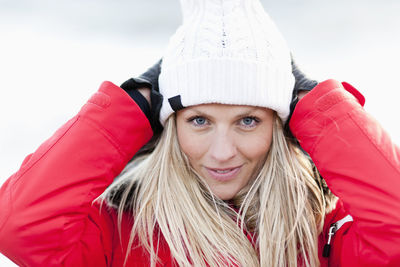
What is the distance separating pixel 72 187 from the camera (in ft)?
6.58

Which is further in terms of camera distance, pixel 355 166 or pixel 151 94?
pixel 151 94

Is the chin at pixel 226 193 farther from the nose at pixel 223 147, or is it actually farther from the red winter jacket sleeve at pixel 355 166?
the red winter jacket sleeve at pixel 355 166

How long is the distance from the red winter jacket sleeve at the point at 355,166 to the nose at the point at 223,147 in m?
0.33

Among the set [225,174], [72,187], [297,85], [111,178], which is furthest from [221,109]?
[72,187]

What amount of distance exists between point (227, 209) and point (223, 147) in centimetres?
40

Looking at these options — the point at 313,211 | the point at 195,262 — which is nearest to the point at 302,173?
the point at 313,211

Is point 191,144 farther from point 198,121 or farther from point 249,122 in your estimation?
point 249,122

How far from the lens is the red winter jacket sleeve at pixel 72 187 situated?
1930mm

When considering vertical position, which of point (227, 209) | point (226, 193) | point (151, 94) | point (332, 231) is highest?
point (151, 94)

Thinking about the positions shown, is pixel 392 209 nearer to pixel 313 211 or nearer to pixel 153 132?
pixel 313 211

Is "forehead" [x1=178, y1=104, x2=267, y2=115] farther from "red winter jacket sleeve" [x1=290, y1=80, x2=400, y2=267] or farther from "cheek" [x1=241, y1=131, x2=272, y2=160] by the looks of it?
"red winter jacket sleeve" [x1=290, y1=80, x2=400, y2=267]

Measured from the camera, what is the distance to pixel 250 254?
7.29ft

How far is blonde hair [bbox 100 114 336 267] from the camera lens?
2201 millimetres

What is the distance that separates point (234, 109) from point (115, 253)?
85 centimetres
